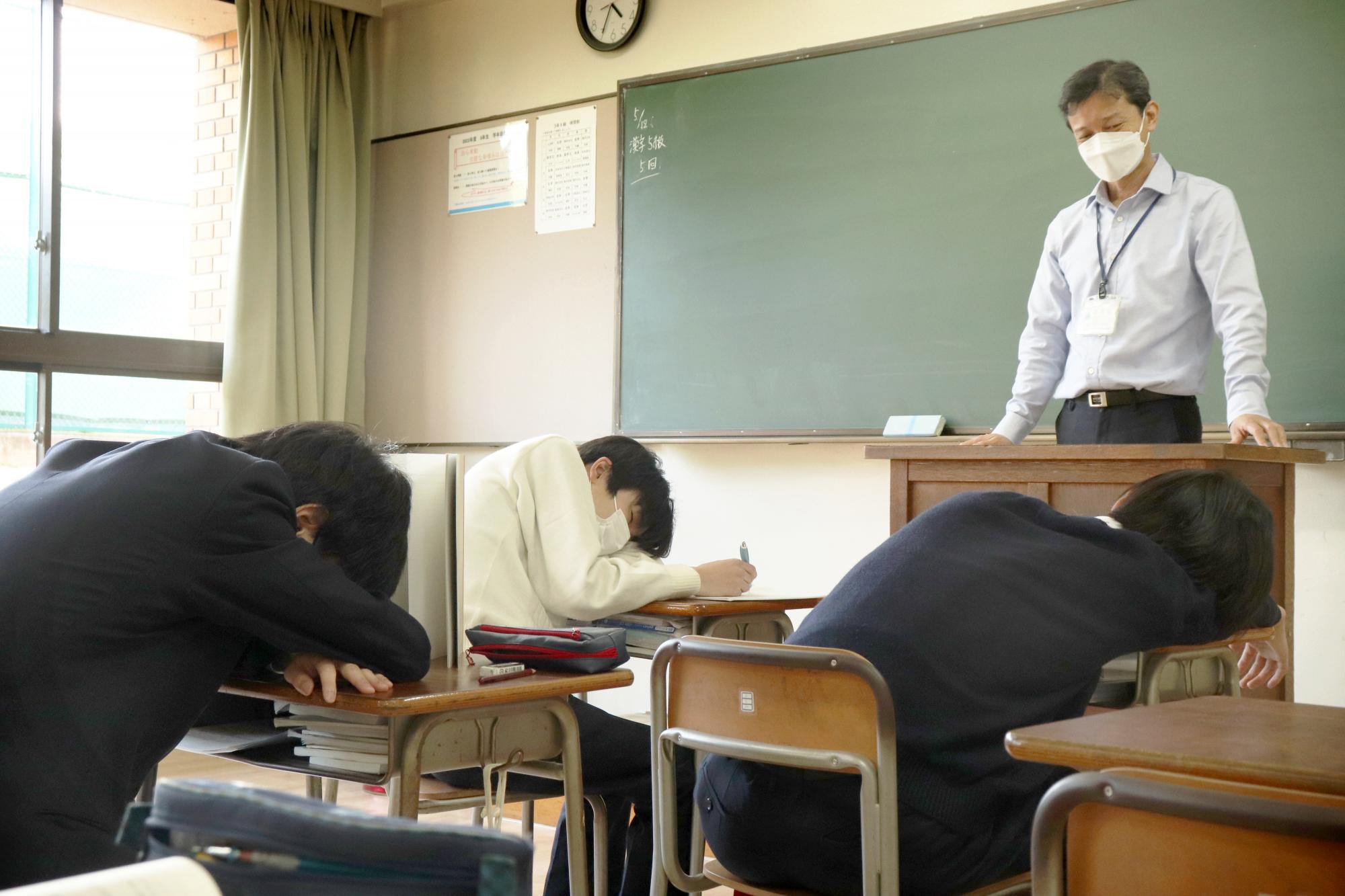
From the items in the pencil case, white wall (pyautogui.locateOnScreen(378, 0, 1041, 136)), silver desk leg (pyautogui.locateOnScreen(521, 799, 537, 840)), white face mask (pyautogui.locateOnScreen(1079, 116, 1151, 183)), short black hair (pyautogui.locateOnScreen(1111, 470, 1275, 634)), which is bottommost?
silver desk leg (pyautogui.locateOnScreen(521, 799, 537, 840))

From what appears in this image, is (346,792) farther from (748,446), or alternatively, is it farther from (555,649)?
(555,649)

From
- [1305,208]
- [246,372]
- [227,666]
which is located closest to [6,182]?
[246,372]

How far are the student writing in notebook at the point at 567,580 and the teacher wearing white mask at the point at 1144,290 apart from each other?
831mm

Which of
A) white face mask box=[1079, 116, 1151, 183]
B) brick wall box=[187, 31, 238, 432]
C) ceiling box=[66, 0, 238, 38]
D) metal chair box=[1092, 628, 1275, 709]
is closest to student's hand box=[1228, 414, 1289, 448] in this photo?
metal chair box=[1092, 628, 1275, 709]

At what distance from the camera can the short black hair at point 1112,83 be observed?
292 centimetres

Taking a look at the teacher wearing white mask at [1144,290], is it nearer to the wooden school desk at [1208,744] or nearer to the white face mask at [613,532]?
the white face mask at [613,532]

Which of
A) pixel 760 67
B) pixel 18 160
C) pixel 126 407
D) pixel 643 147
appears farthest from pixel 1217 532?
pixel 18 160

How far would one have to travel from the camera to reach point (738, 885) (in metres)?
1.70

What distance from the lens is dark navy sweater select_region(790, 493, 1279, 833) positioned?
1583mm

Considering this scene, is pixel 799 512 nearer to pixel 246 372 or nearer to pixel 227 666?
pixel 246 372

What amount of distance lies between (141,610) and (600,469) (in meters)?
1.44

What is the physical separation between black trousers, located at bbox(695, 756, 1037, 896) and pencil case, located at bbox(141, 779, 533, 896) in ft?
3.22

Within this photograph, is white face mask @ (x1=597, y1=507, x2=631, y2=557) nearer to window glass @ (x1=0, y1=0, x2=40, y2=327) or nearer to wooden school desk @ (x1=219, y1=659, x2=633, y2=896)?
wooden school desk @ (x1=219, y1=659, x2=633, y2=896)

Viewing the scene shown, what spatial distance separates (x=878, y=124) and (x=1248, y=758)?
10.3 ft
